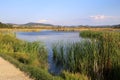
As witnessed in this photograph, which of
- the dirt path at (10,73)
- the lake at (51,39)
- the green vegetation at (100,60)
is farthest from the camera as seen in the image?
the lake at (51,39)

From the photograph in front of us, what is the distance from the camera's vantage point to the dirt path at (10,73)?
9.16 metres

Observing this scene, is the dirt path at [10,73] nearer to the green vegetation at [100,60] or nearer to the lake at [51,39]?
the green vegetation at [100,60]

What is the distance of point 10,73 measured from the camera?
9930 millimetres

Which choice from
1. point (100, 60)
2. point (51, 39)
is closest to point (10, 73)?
point (100, 60)

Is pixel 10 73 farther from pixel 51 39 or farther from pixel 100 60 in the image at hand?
pixel 51 39

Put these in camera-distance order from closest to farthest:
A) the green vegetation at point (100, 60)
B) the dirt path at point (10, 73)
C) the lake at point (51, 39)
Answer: the dirt path at point (10, 73) → the green vegetation at point (100, 60) → the lake at point (51, 39)

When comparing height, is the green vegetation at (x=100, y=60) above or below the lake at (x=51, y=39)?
above

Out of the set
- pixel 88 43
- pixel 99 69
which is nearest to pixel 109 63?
pixel 99 69

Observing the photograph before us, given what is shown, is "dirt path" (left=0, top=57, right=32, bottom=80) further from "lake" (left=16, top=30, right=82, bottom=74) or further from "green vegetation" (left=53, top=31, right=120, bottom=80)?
"lake" (left=16, top=30, right=82, bottom=74)

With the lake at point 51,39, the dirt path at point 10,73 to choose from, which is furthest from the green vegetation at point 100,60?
the dirt path at point 10,73

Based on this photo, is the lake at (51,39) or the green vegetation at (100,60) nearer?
the green vegetation at (100,60)

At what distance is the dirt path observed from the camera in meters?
9.16

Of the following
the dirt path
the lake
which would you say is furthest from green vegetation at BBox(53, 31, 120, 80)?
the dirt path

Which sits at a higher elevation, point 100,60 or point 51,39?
point 100,60
